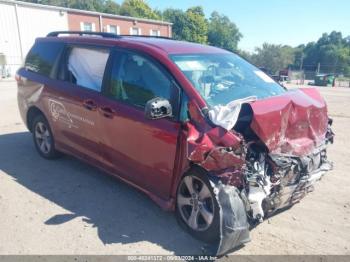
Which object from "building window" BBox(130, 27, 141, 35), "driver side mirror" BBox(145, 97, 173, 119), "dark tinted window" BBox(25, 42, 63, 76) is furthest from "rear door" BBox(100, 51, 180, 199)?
"building window" BBox(130, 27, 141, 35)

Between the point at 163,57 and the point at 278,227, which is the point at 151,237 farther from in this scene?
the point at 163,57

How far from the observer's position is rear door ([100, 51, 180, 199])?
350 cm

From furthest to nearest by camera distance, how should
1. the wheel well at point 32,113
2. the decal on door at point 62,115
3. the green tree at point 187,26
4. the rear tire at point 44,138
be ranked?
the green tree at point 187,26 → the wheel well at point 32,113 → the rear tire at point 44,138 → the decal on door at point 62,115

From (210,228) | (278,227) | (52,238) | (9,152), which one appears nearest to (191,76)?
(210,228)

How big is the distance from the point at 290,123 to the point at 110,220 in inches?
87.0

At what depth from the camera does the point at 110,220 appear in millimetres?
3775

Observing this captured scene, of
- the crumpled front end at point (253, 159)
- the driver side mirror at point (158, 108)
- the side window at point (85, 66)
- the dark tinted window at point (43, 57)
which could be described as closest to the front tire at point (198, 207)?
the crumpled front end at point (253, 159)

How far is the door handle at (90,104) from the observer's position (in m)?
4.33

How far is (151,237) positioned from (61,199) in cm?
143

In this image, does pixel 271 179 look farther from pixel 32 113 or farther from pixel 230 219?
pixel 32 113

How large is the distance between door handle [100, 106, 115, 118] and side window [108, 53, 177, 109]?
167 millimetres

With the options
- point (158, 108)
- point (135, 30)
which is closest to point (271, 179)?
point (158, 108)

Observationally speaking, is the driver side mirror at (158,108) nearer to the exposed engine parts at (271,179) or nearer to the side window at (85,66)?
the exposed engine parts at (271,179)

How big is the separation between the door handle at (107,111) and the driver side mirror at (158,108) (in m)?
0.88
